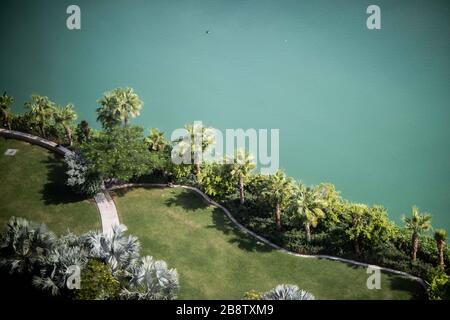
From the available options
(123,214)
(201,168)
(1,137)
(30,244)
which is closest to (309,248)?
(201,168)

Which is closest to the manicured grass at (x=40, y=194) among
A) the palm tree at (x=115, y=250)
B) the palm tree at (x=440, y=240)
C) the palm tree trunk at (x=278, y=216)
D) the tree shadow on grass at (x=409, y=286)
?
the palm tree at (x=115, y=250)

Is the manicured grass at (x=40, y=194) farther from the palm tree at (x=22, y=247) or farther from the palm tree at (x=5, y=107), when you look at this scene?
the palm tree at (x=22, y=247)

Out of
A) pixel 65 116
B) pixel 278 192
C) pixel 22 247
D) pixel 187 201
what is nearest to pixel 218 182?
pixel 187 201

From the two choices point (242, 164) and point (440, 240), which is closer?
point (440, 240)

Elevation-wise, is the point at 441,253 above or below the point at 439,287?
above

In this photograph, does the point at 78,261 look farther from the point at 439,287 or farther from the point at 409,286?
the point at 439,287

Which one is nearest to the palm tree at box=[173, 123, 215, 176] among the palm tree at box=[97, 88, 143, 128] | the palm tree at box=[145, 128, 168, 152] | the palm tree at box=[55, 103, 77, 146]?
the palm tree at box=[145, 128, 168, 152]

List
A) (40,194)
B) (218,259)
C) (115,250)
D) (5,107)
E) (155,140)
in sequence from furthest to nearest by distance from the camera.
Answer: (5,107) → (155,140) → (40,194) → (218,259) → (115,250)
